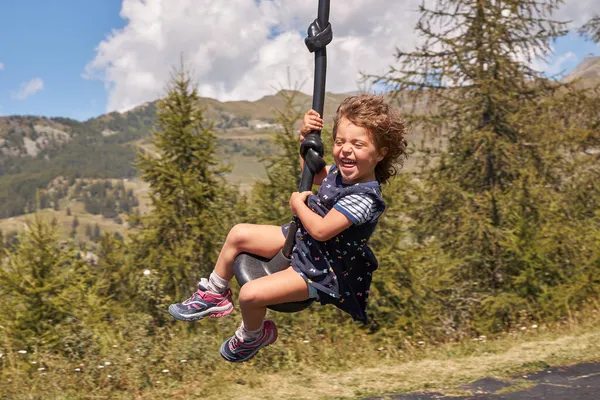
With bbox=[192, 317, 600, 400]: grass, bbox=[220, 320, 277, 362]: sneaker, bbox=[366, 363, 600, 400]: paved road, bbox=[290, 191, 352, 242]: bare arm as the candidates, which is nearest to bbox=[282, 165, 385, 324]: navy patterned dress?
bbox=[290, 191, 352, 242]: bare arm

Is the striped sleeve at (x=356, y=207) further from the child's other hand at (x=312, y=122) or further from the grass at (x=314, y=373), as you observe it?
the grass at (x=314, y=373)

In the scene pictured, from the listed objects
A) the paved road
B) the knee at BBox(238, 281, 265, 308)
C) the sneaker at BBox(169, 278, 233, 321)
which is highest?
the knee at BBox(238, 281, 265, 308)

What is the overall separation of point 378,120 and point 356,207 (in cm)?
45

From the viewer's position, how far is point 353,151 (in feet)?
9.07

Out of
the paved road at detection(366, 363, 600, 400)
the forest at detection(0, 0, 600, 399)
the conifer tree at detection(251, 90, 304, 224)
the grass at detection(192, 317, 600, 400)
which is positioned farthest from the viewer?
the conifer tree at detection(251, 90, 304, 224)

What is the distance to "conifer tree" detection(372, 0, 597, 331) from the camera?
12.6 meters

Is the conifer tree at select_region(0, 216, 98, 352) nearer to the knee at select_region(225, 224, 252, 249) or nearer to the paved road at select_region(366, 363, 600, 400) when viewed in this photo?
the paved road at select_region(366, 363, 600, 400)

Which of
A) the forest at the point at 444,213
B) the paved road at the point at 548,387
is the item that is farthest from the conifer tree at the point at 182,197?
the paved road at the point at 548,387

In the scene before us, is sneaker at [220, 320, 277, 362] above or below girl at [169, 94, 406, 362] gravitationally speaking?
below

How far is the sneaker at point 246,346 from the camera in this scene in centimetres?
303

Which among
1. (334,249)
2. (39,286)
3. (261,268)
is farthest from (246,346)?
(39,286)

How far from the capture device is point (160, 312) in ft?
28.9

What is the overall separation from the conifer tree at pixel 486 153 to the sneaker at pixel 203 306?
32.1 ft

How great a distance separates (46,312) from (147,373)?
25.0 feet
